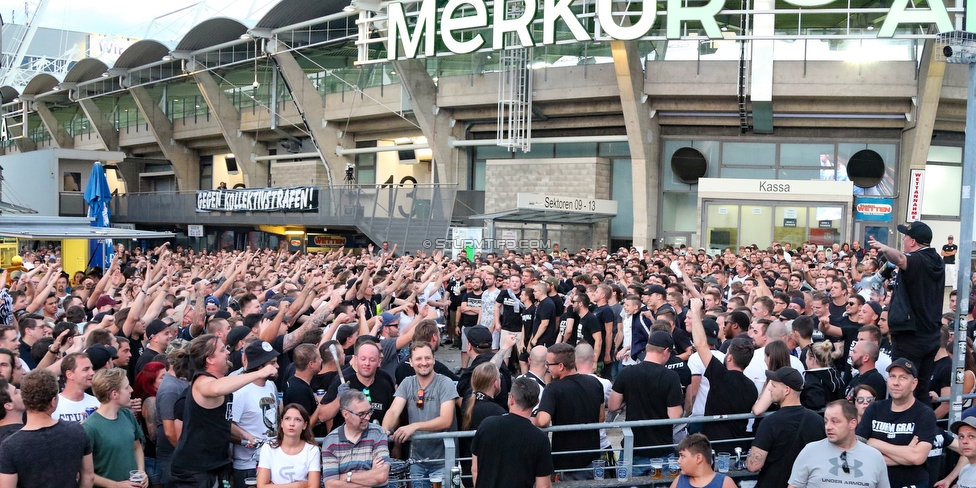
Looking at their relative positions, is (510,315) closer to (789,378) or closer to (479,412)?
(479,412)

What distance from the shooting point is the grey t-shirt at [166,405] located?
19.9ft

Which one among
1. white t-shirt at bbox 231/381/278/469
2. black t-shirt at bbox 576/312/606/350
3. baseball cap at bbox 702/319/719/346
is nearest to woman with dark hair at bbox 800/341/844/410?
baseball cap at bbox 702/319/719/346

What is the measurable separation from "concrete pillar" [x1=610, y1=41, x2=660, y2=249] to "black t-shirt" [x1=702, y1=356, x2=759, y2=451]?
19.3 metres

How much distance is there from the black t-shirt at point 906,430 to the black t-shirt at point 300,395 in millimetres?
4017

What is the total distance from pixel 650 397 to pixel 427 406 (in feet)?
5.69

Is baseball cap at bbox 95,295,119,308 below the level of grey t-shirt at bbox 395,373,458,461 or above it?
above

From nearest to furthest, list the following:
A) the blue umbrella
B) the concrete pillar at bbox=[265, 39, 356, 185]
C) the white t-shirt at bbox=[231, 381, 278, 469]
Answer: the white t-shirt at bbox=[231, 381, 278, 469]
the blue umbrella
the concrete pillar at bbox=[265, 39, 356, 185]

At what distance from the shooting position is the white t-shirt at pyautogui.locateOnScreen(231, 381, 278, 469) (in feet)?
20.1

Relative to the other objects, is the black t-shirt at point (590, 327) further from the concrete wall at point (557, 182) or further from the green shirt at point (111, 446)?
the concrete wall at point (557, 182)

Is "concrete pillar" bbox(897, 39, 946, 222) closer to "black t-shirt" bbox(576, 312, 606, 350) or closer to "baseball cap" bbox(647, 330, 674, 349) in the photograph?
"black t-shirt" bbox(576, 312, 606, 350)

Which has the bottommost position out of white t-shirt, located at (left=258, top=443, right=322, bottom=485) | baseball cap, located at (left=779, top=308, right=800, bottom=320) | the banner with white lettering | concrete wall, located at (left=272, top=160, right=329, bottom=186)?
white t-shirt, located at (left=258, top=443, right=322, bottom=485)

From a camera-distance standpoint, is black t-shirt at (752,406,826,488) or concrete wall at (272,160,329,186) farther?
concrete wall at (272,160,329,186)

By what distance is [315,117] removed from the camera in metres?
34.8

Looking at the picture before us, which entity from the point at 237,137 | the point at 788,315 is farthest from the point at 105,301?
the point at 237,137
